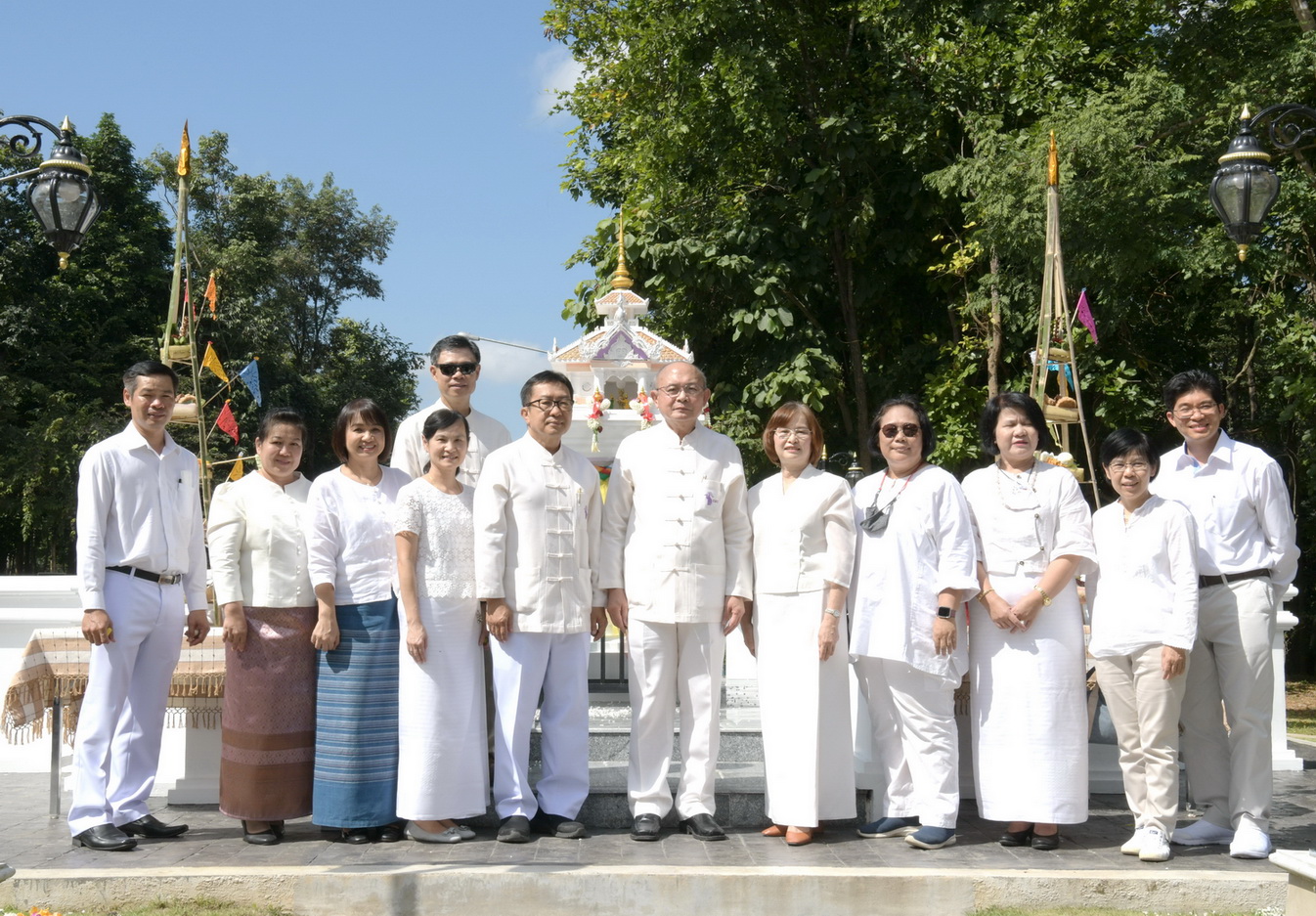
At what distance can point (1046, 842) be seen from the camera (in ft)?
15.4

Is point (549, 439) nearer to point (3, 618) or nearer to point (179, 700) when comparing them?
point (179, 700)

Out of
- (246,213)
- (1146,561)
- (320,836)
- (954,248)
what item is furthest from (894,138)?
(246,213)

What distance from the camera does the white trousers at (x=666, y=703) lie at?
15.7 feet

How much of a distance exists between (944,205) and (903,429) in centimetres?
1207

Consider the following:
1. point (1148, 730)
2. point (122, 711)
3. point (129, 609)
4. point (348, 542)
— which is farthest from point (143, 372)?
point (1148, 730)

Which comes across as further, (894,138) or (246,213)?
(246,213)

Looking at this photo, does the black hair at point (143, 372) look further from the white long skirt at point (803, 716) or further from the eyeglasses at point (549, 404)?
the white long skirt at point (803, 716)

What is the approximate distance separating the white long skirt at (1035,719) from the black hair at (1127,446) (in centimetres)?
56

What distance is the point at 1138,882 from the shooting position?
14.0ft

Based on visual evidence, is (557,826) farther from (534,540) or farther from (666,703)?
(534,540)

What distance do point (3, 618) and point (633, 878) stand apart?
14.6 feet

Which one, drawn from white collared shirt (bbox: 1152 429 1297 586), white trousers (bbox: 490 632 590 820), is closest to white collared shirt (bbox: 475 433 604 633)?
white trousers (bbox: 490 632 590 820)

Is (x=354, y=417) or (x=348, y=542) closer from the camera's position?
(x=348, y=542)

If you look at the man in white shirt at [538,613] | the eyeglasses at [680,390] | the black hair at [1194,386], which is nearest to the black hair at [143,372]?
the man in white shirt at [538,613]
